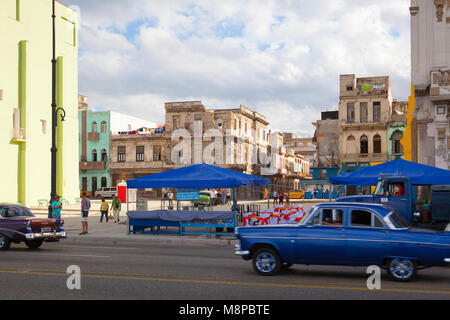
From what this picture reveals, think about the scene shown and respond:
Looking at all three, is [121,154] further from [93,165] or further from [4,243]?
[4,243]

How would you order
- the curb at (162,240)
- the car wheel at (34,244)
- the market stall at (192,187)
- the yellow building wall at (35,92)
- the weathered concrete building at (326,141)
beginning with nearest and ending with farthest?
the car wheel at (34,244), the curb at (162,240), the market stall at (192,187), the yellow building wall at (35,92), the weathered concrete building at (326,141)

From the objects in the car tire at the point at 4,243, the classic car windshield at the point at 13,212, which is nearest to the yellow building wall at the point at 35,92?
the classic car windshield at the point at 13,212

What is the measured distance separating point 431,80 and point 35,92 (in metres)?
30.7

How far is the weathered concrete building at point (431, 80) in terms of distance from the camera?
89.5 feet

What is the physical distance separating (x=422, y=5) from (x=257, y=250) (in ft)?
77.4

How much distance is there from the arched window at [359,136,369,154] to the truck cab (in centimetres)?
4684

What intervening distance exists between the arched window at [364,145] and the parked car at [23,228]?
5373 cm

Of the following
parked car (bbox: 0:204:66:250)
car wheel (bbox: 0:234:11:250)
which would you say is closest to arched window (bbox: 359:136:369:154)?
parked car (bbox: 0:204:66:250)

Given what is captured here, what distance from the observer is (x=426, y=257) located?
9.52 metres

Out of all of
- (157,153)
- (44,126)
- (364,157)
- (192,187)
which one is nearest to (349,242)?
(192,187)

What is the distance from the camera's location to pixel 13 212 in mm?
15953

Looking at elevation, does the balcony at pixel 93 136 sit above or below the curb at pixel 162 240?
above

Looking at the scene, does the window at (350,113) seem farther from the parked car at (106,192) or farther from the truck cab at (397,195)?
the truck cab at (397,195)
